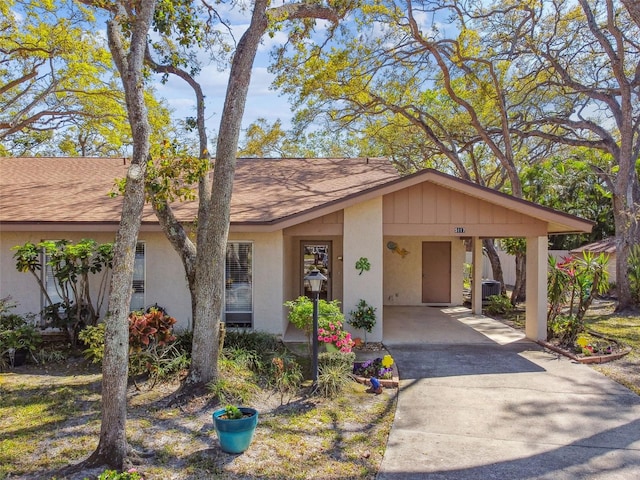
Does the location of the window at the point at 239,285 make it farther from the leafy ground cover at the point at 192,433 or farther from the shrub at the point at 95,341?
the leafy ground cover at the point at 192,433

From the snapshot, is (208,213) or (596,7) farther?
(596,7)

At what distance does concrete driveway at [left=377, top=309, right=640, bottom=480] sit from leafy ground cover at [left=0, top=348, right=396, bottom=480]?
1.37ft

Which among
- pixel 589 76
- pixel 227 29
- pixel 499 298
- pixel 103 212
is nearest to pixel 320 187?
pixel 227 29

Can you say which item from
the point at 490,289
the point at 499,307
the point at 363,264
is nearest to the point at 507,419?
the point at 363,264

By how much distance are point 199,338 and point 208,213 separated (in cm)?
174

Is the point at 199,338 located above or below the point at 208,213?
below

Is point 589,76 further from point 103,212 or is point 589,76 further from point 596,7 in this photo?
point 103,212

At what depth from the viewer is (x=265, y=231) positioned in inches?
360

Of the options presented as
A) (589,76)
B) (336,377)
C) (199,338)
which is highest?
(589,76)

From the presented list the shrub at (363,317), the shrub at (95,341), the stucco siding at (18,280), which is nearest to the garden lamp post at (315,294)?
the shrub at (363,317)

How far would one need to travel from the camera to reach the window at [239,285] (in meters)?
9.75

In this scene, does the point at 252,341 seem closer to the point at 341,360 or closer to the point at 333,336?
the point at 333,336

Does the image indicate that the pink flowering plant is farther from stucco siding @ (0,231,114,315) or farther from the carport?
stucco siding @ (0,231,114,315)

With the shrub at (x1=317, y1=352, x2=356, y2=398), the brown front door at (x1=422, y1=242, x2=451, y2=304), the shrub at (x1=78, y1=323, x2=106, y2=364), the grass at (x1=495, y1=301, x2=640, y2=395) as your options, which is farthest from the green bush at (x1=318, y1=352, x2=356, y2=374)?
the brown front door at (x1=422, y1=242, x2=451, y2=304)
